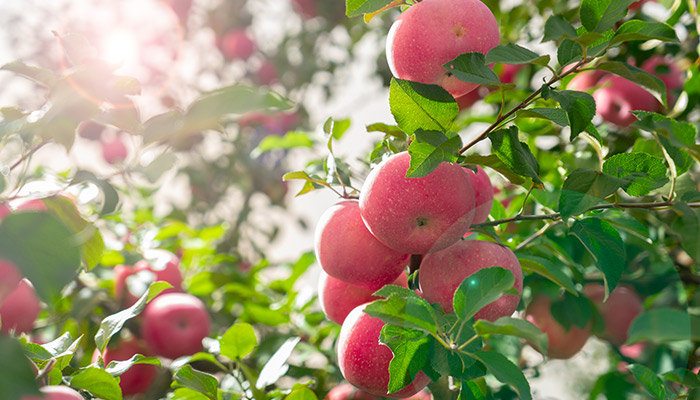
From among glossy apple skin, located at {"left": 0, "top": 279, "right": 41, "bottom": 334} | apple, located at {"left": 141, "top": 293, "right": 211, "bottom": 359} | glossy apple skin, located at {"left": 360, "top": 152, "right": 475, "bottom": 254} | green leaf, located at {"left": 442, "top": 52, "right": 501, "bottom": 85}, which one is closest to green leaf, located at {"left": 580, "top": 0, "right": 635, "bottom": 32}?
green leaf, located at {"left": 442, "top": 52, "right": 501, "bottom": 85}

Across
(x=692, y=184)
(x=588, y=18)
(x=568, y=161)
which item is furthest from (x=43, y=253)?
(x=568, y=161)

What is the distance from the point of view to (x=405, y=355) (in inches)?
23.9

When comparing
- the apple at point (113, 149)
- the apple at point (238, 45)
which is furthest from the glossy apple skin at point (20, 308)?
the apple at point (238, 45)

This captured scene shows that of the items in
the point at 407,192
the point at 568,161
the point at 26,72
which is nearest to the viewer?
the point at 26,72

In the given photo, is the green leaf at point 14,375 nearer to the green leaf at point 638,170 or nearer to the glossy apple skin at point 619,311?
the green leaf at point 638,170

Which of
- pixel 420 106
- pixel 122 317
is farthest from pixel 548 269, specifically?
pixel 122 317

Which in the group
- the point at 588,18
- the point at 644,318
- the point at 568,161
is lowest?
the point at 568,161

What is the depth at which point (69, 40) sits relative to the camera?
0.58m

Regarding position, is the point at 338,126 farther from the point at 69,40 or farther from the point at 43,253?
the point at 43,253

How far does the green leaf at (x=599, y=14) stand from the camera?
1.88 ft

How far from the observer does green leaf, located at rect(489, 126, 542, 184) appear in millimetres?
622

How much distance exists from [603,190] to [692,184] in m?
0.21

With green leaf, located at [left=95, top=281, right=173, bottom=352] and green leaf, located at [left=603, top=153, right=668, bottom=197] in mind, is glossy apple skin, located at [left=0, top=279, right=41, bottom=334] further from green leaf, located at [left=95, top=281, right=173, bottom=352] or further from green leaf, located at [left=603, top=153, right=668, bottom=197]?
green leaf, located at [left=603, top=153, right=668, bottom=197]

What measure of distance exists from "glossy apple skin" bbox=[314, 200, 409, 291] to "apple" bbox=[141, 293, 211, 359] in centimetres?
75
